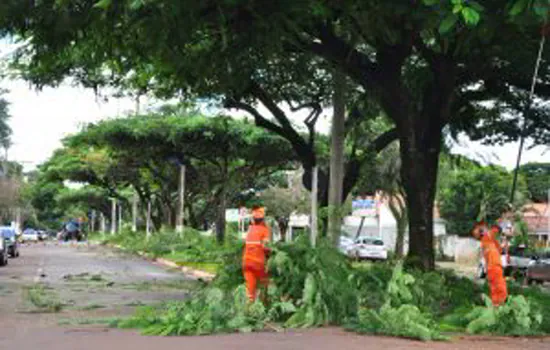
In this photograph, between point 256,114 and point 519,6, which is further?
point 256,114

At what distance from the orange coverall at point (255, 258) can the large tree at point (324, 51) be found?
2804 millimetres

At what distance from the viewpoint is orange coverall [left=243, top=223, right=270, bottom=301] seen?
13.5 metres

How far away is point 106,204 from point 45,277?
7303 cm

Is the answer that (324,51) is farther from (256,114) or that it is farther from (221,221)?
(221,221)

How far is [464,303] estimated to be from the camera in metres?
14.7

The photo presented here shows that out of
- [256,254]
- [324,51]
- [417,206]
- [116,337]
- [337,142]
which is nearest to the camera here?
[116,337]

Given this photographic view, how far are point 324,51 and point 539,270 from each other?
19709 millimetres

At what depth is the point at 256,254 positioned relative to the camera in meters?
13.7

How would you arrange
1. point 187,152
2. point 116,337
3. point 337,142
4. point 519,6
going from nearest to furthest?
1. point 519,6
2. point 116,337
3. point 337,142
4. point 187,152

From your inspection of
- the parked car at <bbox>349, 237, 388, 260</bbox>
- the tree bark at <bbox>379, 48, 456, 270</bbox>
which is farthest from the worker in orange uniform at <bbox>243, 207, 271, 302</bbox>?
the parked car at <bbox>349, 237, 388, 260</bbox>

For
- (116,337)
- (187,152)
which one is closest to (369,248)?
(187,152)

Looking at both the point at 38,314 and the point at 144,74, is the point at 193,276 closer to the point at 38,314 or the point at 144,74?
the point at 144,74

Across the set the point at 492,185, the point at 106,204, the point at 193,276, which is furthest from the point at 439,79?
the point at 106,204

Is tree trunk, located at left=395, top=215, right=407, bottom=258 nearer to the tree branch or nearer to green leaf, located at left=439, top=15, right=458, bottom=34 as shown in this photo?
the tree branch
